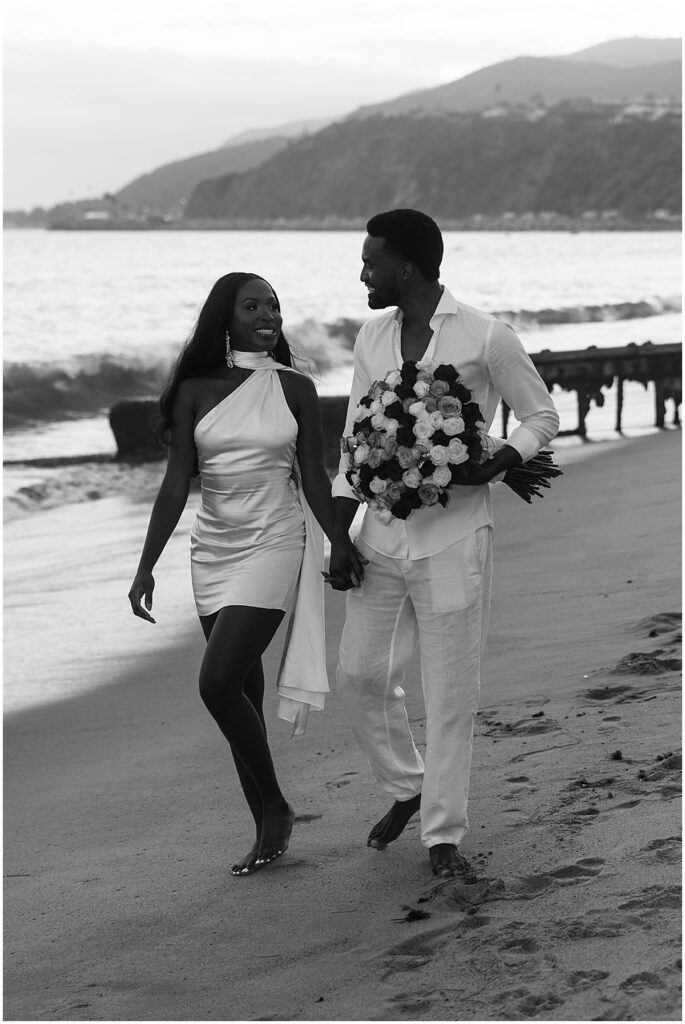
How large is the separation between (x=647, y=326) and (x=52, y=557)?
960 inches

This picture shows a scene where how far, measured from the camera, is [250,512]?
4.49 meters

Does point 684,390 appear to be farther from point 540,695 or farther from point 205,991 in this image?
point 205,991

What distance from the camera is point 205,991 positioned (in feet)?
11.9

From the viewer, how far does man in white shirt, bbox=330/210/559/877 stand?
410 centimetres

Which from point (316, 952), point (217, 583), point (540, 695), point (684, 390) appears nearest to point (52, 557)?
point (540, 695)

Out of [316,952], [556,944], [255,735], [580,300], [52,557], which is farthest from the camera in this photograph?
[580,300]

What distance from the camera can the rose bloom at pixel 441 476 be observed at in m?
3.96

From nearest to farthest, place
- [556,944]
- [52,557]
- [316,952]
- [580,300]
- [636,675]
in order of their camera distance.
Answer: [556,944]
[316,952]
[636,675]
[52,557]
[580,300]

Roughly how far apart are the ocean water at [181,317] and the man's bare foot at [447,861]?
96.1 inches

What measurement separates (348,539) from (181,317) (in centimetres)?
3936

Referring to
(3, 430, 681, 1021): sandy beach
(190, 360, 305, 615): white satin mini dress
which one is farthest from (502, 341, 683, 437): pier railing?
(190, 360, 305, 615): white satin mini dress

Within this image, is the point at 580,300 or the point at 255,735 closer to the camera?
the point at 255,735

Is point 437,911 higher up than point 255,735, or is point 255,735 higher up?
point 255,735

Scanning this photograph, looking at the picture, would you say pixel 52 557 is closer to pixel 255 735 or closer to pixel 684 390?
pixel 255 735
